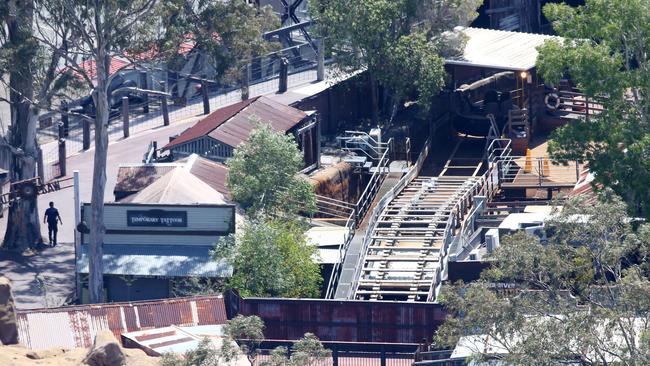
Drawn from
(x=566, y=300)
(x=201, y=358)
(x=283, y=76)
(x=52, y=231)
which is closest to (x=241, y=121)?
(x=52, y=231)

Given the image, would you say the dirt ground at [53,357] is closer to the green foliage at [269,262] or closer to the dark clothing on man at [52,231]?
the green foliage at [269,262]

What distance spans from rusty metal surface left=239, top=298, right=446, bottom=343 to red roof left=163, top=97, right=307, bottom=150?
10248 mm

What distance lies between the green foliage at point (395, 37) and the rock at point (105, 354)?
2605cm

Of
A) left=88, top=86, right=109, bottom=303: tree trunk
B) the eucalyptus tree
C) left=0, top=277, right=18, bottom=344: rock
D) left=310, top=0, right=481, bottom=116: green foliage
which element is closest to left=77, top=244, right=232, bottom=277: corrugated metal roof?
left=88, top=86, right=109, bottom=303: tree trunk

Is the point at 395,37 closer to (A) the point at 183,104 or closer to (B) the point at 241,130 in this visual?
(B) the point at 241,130

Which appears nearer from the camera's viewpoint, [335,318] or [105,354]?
[105,354]

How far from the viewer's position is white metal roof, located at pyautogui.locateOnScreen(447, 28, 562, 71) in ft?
219

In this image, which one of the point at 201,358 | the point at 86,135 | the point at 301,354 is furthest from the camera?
the point at 86,135

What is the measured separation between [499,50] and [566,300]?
1417 inches

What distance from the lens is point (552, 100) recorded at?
69.6 meters

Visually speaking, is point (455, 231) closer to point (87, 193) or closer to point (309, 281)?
point (309, 281)

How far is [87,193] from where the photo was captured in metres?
58.4

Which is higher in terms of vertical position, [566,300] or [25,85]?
[25,85]

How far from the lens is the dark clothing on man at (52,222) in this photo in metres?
54.7
